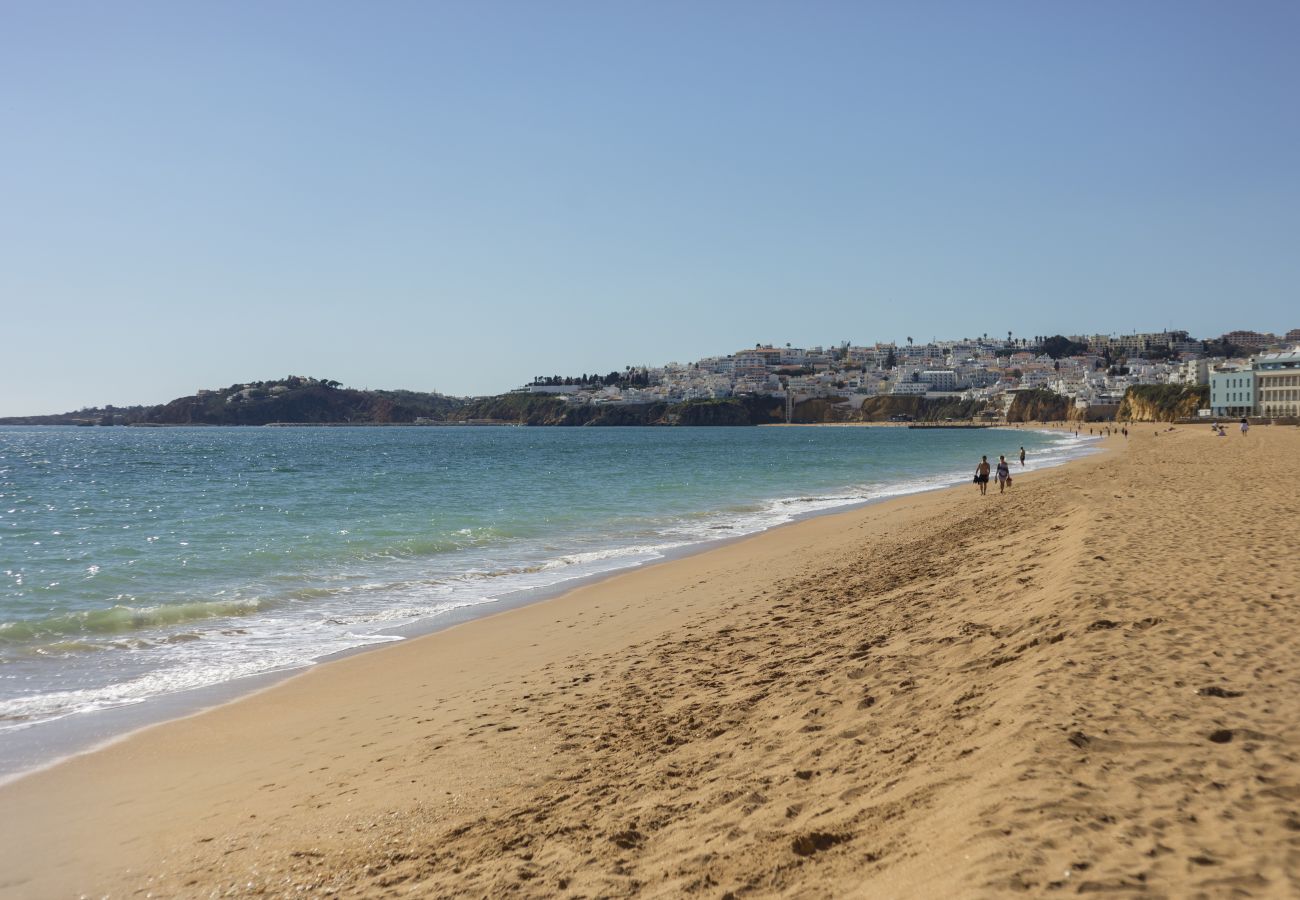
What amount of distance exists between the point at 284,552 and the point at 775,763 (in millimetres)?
16238

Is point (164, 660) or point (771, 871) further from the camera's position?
point (164, 660)

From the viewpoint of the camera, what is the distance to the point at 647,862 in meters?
4.64

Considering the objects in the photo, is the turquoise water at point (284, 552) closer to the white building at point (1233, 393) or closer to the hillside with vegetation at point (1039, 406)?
the white building at point (1233, 393)

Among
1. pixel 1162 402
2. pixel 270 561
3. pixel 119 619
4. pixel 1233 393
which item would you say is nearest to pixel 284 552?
pixel 270 561

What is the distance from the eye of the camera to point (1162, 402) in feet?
425

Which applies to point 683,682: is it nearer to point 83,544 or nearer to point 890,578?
point 890,578

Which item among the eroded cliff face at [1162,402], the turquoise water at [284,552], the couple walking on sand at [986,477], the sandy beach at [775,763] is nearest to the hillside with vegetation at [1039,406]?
the eroded cliff face at [1162,402]

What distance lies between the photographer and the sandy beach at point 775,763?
4168 mm

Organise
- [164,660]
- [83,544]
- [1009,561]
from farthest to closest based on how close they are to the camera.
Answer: [83,544] < [1009,561] < [164,660]

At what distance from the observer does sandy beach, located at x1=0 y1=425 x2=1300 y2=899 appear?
4168 mm

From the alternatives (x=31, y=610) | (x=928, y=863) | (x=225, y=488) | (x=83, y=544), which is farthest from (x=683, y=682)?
(x=225, y=488)

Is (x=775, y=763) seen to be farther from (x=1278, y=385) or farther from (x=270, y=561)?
(x=1278, y=385)

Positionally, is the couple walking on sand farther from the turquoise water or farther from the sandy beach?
the sandy beach

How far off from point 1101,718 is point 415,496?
1221 inches
